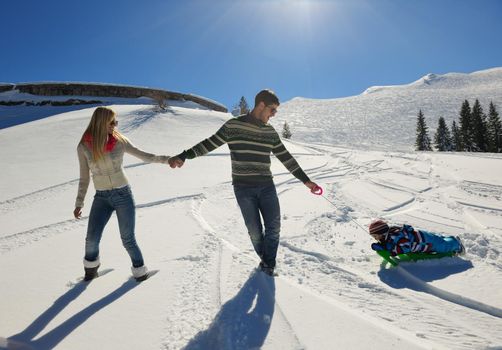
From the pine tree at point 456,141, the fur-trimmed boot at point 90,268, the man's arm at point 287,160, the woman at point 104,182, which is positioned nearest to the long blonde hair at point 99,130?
the woman at point 104,182

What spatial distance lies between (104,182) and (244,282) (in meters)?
1.79

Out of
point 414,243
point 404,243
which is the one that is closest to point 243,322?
point 404,243

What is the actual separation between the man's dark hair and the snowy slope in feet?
6.26

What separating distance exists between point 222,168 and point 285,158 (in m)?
8.39

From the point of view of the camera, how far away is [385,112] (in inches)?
2859

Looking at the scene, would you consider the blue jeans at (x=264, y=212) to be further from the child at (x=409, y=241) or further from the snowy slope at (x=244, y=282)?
the child at (x=409, y=241)

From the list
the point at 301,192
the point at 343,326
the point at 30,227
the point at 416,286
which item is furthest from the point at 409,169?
the point at 30,227

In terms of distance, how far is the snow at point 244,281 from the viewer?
245 centimetres

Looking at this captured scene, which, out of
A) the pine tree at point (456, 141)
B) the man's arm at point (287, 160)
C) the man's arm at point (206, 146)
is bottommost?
the pine tree at point (456, 141)

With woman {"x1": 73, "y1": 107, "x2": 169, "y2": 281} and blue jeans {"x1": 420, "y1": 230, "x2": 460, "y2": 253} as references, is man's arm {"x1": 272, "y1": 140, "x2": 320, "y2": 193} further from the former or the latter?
woman {"x1": 73, "y1": 107, "x2": 169, "y2": 281}

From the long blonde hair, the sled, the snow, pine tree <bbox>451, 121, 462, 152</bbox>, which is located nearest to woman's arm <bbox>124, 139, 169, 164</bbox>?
the long blonde hair

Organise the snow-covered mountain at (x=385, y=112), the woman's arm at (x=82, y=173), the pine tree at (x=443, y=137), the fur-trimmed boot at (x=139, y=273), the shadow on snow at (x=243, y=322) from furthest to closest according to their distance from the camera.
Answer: the snow-covered mountain at (x=385, y=112) → the pine tree at (x=443, y=137) → the fur-trimmed boot at (x=139, y=273) → the woman's arm at (x=82, y=173) → the shadow on snow at (x=243, y=322)

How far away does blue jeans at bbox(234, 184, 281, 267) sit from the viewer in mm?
3432

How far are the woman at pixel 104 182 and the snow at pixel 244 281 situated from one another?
0.36 metres
